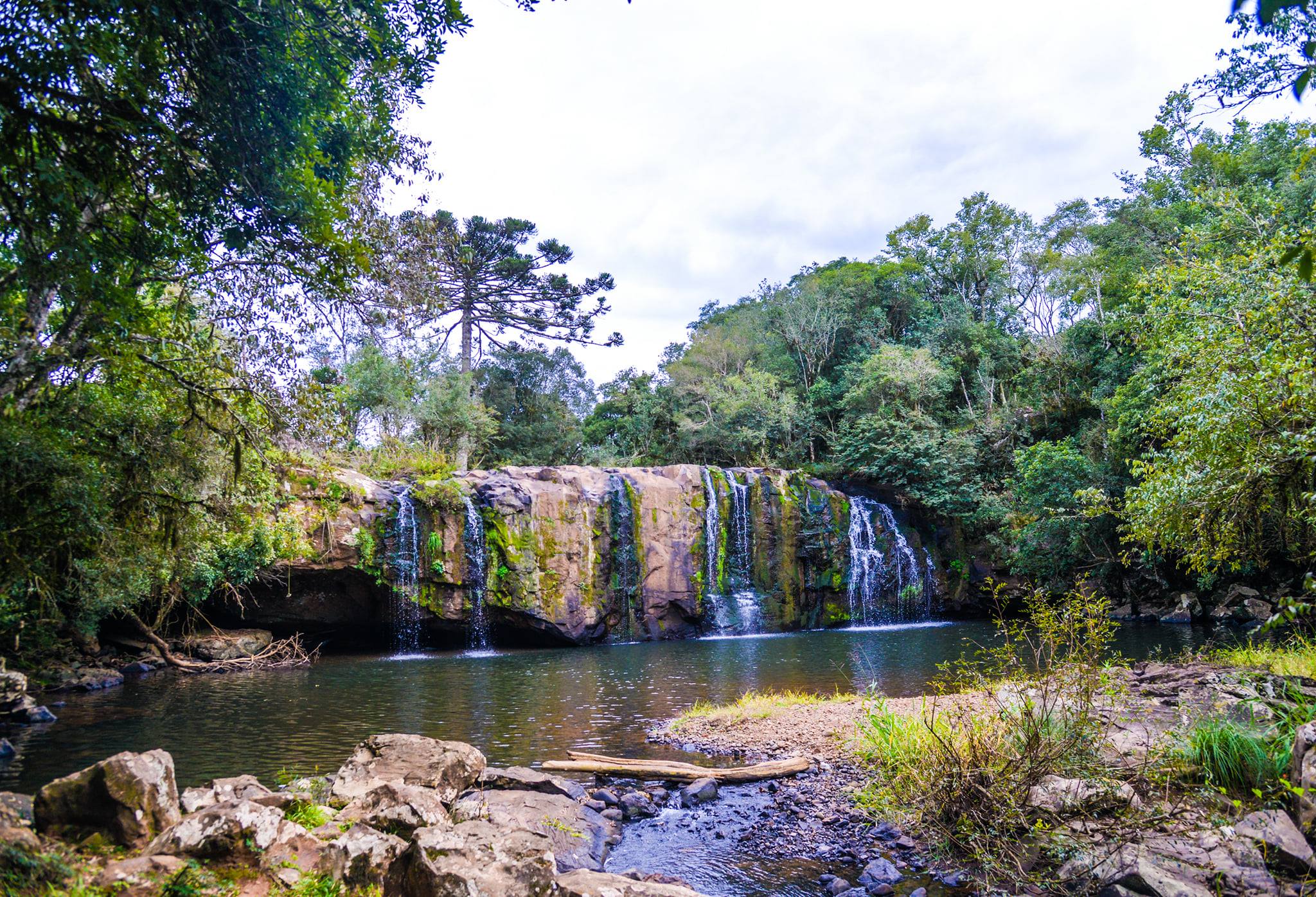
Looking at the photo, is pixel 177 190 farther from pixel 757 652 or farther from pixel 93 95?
pixel 757 652

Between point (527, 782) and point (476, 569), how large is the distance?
14632 mm

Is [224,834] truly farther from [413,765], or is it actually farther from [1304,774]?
[1304,774]

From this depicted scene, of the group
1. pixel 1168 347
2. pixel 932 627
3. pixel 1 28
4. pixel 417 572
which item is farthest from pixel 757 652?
pixel 1 28

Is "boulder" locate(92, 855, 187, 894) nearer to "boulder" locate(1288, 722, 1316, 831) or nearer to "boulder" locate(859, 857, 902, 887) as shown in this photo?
"boulder" locate(859, 857, 902, 887)

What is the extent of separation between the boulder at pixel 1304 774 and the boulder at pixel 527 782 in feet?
17.6

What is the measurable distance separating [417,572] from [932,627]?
1660 centimetres

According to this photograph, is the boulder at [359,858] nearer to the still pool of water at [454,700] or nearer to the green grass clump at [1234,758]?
the still pool of water at [454,700]

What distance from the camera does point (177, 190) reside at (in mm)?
5516

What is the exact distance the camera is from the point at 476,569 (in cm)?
2052

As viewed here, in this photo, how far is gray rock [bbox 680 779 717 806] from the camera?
21.0ft

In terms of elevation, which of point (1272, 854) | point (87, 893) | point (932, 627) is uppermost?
point (87, 893)

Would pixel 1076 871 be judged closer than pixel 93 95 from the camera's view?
Yes

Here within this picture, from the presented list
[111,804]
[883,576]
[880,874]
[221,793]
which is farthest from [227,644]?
[883,576]

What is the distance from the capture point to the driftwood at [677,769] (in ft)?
22.8
